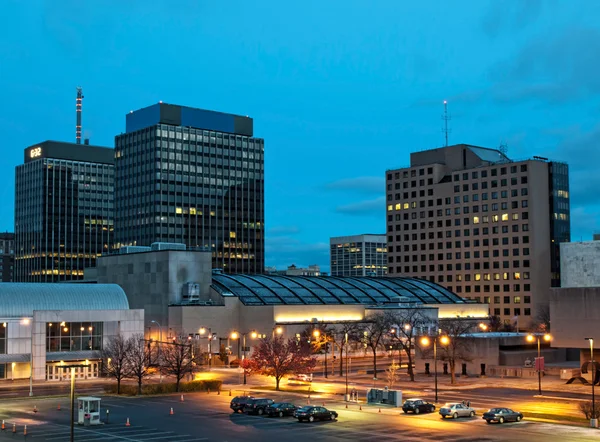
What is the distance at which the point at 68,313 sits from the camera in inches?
4683

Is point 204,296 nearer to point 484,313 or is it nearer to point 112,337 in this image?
point 112,337

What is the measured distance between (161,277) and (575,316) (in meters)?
73.1

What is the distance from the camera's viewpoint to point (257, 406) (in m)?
73.2

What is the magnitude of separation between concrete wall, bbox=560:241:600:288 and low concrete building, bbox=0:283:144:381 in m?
61.6

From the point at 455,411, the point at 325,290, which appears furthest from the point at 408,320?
the point at 455,411

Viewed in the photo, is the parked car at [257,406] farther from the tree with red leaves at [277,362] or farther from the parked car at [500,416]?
the tree with red leaves at [277,362]

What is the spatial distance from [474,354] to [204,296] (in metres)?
51.2

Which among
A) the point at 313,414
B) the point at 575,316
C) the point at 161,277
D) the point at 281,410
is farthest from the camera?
the point at 161,277

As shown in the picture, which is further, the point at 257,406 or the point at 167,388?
the point at 167,388

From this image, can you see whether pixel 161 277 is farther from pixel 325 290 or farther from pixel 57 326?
pixel 325 290

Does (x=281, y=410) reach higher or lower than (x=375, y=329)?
lower

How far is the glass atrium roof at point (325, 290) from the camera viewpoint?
493ft

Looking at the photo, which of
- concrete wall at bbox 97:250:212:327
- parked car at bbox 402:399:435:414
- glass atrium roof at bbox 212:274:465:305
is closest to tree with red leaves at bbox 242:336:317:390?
parked car at bbox 402:399:435:414

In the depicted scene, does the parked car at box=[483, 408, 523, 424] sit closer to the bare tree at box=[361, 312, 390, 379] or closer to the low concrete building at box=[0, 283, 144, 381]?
the low concrete building at box=[0, 283, 144, 381]
